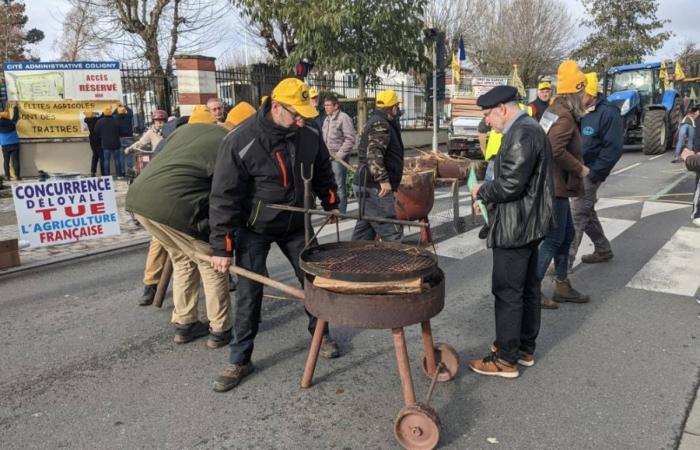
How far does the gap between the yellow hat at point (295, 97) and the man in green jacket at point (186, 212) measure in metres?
0.85

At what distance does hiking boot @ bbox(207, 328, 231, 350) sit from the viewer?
440 cm

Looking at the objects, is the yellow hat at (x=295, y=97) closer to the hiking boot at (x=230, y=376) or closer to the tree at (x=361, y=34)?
the hiking boot at (x=230, y=376)

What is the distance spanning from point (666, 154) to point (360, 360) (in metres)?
18.4

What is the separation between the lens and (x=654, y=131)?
59.3 feet

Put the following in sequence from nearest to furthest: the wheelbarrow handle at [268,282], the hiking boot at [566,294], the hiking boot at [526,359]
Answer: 1. the wheelbarrow handle at [268,282]
2. the hiking boot at [526,359]
3. the hiking boot at [566,294]

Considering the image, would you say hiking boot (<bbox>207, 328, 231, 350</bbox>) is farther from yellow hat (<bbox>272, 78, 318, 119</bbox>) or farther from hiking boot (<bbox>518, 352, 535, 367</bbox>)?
hiking boot (<bbox>518, 352, 535, 367</bbox>)

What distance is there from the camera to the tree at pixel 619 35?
40719 mm

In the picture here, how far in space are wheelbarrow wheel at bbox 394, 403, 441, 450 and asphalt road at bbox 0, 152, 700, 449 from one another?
0.42ft

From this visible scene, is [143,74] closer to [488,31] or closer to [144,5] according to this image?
[144,5]

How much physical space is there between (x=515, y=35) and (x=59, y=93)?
31177 millimetres

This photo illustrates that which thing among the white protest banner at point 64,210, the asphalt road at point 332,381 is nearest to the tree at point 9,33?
the white protest banner at point 64,210

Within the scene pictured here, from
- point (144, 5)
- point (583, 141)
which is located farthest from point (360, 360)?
point (144, 5)

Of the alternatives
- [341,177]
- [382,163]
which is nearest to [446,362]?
[382,163]

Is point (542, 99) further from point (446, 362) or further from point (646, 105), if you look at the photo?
point (646, 105)
